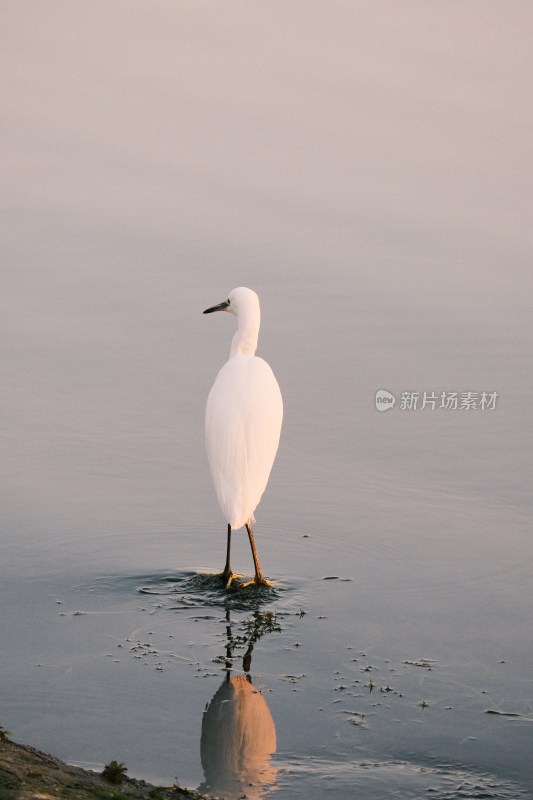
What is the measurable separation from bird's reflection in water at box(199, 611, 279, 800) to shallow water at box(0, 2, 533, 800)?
0.5 inches

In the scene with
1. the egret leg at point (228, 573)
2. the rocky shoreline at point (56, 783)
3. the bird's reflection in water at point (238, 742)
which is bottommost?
the rocky shoreline at point (56, 783)

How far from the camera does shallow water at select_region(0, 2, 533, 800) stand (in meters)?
5.50

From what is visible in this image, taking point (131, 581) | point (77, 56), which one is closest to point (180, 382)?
point (131, 581)

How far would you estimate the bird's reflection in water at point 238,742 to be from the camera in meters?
4.96

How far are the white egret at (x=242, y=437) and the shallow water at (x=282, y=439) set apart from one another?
39 cm

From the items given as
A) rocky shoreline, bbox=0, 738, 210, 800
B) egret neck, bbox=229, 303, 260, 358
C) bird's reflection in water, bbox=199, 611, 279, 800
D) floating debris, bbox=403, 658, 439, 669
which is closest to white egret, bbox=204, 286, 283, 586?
egret neck, bbox=229, 303, 260, 358

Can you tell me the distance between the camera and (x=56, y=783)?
→ 14.5ft

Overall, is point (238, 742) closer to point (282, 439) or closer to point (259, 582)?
point (259, 582)

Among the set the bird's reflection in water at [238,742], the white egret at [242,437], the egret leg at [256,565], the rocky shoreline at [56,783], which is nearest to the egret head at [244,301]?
the white egret at [242,437]

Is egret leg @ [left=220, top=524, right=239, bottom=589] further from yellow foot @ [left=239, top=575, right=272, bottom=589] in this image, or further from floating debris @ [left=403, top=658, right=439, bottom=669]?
floating debris @ [left=403, top=658, right=439, bottom=669]

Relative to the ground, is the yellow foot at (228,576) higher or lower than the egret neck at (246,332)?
lower

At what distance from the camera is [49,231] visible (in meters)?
13.7

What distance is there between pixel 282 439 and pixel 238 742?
4138mm

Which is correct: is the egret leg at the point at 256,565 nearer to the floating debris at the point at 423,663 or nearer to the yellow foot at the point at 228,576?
the yellow foot at the point at 228,576
